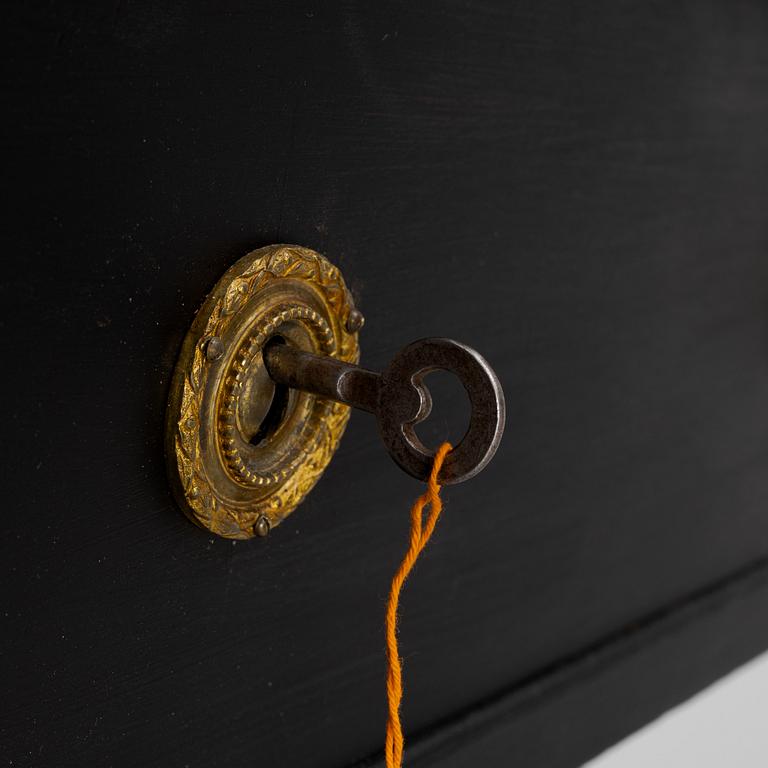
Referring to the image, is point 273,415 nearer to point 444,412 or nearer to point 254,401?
point 254,401

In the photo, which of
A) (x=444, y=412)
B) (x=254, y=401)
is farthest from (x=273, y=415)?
(x=444, y=412)

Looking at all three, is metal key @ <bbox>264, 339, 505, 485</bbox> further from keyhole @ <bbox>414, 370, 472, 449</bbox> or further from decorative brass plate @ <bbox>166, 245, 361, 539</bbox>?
keyhole @ <bbox>414, 370, 472, 449</bbox>

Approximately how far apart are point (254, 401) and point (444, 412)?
146 millimetres

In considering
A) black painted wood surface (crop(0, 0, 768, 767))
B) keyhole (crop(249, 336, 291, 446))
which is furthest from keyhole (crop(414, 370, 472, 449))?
keyhole (crop(249, 336, 291, 446))

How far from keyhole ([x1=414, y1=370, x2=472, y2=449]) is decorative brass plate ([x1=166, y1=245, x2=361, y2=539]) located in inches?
3.1

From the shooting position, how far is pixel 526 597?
2.26ft

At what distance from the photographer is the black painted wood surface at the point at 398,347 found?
39 cm

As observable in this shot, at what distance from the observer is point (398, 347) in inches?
21.5

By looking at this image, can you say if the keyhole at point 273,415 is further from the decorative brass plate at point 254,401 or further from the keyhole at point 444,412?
the keyhole at point 444,412

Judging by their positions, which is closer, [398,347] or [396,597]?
[396,597]

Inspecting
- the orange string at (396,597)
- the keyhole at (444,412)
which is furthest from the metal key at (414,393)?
the keyhole at (444,412)

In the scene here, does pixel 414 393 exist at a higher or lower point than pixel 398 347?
lower

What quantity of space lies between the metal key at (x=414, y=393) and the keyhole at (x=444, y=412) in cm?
13

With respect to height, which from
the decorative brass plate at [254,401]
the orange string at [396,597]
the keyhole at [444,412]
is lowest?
the orange string at [396,597]
